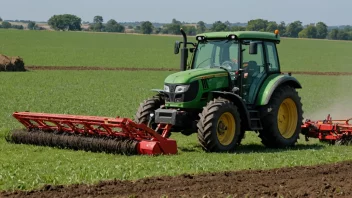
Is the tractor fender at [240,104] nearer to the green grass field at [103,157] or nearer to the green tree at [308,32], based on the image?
the green grass field at [103,157]

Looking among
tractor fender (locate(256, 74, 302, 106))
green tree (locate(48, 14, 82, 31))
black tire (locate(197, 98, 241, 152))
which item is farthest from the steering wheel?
green tree (locate(48, 14, 82, 31))

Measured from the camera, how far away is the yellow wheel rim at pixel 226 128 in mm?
12648

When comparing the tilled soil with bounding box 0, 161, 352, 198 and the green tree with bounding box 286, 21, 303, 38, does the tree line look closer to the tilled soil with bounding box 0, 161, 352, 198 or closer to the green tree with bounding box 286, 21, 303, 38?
the green tree with bounding box 286, 21, 303, 38

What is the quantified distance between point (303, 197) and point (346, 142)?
6.75 m

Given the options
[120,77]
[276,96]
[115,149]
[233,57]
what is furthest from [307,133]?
[120,77]

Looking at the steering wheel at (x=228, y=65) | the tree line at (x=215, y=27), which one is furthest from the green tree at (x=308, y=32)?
the steering wheel at (x=228, y=65)

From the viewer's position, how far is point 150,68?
4841cm

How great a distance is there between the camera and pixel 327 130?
14.7m

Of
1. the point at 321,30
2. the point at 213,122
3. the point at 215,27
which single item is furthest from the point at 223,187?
the point at 321,30

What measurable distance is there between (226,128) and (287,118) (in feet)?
7.41

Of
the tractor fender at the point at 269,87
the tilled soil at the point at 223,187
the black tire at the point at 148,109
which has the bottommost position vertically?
the tilled soil at the point at 223,187

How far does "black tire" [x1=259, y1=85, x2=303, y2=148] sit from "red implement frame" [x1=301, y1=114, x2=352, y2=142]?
622 mm

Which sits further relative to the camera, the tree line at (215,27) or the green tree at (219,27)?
the tree line at (215,27)

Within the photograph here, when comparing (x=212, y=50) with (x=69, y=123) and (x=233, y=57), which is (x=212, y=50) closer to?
(x=233, y=57)
